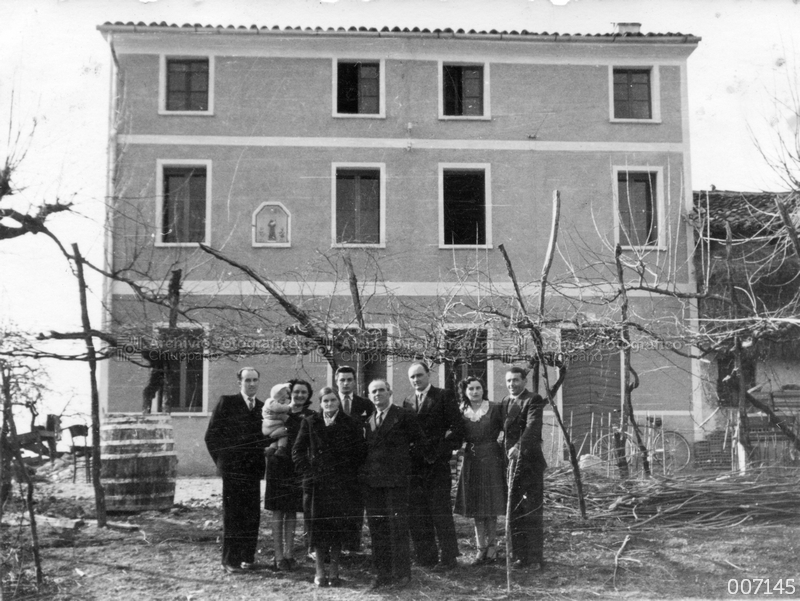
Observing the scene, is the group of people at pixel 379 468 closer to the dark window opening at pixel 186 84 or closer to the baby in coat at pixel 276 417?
the baby in coat at pixel 276 417

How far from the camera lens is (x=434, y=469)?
5871 millimetres

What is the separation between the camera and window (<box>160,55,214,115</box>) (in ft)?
29.5

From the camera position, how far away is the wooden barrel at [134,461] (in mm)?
6824

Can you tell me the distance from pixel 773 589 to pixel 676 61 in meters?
9.05

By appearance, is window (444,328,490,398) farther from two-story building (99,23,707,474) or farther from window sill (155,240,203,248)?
window sill (155,240,203,248)

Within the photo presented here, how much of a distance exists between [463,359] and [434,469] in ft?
4.19

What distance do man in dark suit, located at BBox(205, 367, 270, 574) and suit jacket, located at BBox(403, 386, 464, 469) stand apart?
1.20 meters

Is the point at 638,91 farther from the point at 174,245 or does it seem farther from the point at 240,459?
the point at 240,459

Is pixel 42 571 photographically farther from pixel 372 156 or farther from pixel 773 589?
pixel 372 156

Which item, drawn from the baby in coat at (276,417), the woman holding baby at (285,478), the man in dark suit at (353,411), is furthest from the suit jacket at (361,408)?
the baby in coat at (276,417)

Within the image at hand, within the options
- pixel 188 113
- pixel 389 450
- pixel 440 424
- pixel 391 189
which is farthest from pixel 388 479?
pixel 188 113

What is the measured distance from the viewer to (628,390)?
718 cm

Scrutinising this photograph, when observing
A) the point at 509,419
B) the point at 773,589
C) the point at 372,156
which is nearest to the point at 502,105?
the point at 372,156

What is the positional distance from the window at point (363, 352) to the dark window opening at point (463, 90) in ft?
15.8
